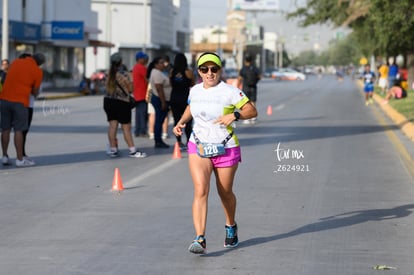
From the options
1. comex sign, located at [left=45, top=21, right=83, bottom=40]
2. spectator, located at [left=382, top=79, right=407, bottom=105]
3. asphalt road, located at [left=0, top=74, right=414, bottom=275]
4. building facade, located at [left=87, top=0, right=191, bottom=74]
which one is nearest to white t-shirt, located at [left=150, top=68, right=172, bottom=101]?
asphalt road, located at [left=0, top=74, right=414, bottom=275]

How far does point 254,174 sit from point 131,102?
3294mm

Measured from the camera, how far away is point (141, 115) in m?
20.7

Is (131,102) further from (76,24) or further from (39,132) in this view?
(76,24)

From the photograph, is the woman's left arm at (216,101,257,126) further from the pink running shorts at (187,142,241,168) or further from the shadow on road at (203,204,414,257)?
the shadow on road at (203,204,414,257)

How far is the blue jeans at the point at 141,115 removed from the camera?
20453mm

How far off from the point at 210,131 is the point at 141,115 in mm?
12592

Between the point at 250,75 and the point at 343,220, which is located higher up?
the point at 250,75

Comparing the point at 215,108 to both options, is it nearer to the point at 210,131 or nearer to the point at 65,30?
the point at 210,131

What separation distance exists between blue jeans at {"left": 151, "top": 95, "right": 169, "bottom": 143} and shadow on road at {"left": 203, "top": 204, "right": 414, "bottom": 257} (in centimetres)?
800

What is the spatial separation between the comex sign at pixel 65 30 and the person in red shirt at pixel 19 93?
42288 millimetres

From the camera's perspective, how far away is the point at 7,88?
15047 mm

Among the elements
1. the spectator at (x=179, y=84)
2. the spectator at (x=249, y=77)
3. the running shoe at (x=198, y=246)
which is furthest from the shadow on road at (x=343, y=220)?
the spectator at (x=249, y=77)

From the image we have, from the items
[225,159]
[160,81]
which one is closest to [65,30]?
[160,81]

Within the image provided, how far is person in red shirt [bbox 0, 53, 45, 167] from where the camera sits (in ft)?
49.0
